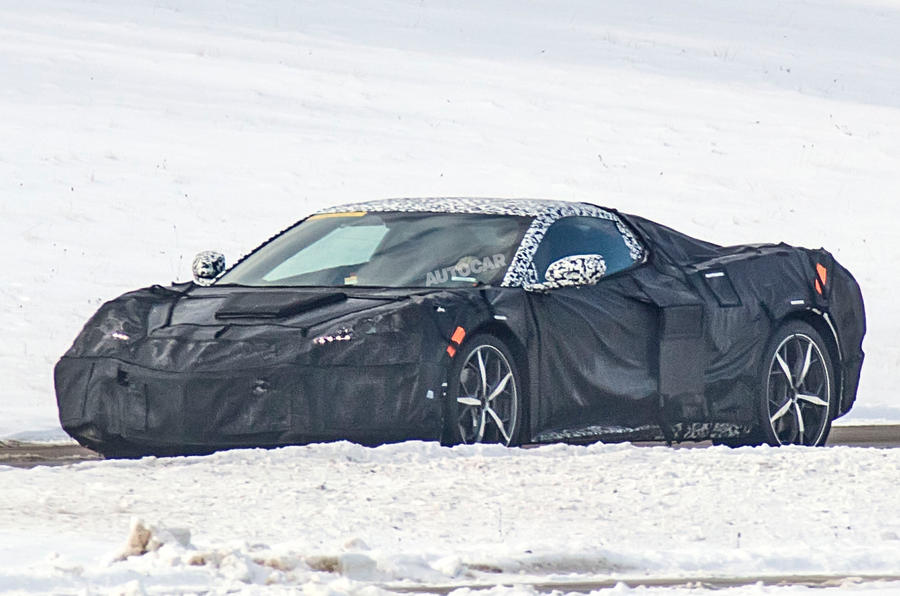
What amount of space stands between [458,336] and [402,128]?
19.1 meters

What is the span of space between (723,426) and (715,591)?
463 centimetres

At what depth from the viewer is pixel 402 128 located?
2891 cm

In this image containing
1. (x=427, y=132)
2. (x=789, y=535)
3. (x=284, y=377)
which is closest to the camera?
(x=789, y=535)

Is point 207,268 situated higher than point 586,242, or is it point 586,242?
point 586,242

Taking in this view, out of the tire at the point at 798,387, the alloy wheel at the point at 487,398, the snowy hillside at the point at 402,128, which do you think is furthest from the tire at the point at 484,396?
the snowy hillside at the point at 402,128

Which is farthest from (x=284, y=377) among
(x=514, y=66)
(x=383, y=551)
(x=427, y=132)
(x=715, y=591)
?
(x=514, y=66)

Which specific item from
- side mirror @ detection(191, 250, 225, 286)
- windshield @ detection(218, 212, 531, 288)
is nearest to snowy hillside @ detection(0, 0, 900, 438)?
side mirror @ detection(191, 250, 225, 286)

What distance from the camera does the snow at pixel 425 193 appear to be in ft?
25.1

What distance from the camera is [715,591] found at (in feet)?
22.9

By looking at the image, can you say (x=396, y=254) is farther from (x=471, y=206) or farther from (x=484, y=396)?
(x=484, y=396)

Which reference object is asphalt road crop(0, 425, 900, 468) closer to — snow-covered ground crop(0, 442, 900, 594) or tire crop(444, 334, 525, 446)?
snow-covered ground crop(0, 442, 900, 594)

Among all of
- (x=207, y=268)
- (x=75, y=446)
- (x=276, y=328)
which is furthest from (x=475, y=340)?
(x=75, y=446)

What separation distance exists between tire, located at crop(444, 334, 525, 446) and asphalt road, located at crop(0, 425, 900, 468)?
86.3 inches

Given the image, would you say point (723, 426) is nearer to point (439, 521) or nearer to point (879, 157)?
point (439, 521)
